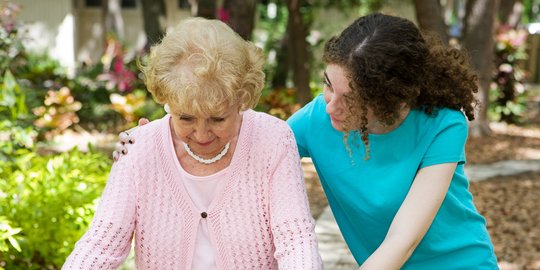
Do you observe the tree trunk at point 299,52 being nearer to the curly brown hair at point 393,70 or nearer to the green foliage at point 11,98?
the green foliage at point 11,98

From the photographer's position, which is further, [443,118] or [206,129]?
[443,118]

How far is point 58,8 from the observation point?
923 inches

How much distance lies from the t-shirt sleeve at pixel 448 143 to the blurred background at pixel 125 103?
519 mm

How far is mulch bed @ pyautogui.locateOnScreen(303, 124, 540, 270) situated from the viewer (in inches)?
244

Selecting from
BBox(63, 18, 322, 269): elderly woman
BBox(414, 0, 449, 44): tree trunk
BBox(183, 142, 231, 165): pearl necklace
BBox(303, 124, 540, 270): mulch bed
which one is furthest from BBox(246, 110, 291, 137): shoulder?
BBox(414, 0, 449, 44): tree trunk

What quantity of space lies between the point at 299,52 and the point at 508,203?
566cm

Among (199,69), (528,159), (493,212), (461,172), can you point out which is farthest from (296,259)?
(528,159)

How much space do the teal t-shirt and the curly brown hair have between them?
0.07 meters

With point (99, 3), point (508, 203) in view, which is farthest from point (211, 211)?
point (99, 3)

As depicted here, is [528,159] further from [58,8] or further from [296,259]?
[58,8]

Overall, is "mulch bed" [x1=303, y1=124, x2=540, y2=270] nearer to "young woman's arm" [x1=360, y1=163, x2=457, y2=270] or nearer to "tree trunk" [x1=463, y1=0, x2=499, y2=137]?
"tree trunk" [x1=463, y1=0, x2=499, y2=137]

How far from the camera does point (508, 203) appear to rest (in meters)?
7.95

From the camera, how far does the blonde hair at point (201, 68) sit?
2.08m

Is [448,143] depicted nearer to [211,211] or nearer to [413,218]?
[413,218]
